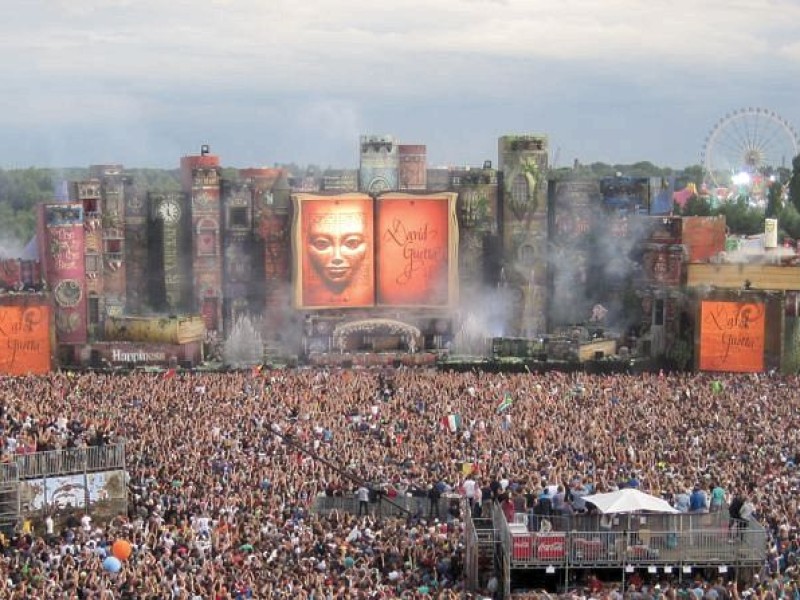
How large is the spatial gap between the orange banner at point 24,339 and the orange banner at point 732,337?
25.7 metres

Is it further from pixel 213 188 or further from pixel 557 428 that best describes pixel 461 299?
pixel 557 428

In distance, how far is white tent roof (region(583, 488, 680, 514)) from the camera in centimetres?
2122

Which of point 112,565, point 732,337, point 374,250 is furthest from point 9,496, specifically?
point 374,250

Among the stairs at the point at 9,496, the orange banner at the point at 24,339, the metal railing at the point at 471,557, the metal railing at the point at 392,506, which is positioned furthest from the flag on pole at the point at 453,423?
the orange banner at the point at 24,339

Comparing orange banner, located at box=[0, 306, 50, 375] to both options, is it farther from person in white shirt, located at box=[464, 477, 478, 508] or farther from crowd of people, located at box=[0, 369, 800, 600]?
person in white shirt, located at box=[464, 477, 478, 508]

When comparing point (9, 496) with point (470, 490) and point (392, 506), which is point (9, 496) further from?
point (470, 490)

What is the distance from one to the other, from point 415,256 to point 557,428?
2920cm

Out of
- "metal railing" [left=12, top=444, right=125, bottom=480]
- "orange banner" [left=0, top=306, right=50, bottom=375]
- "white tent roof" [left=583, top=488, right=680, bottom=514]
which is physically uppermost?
"white tent roof" [left=583, top=488, right=680, bottom=514]

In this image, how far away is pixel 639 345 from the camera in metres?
58.3

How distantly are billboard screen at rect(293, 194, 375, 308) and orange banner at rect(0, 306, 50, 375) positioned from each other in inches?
494

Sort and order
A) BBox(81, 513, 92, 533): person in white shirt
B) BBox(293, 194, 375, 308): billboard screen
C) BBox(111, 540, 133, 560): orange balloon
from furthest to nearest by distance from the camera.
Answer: BBox(293, 194, 375, 308): billboard screen, BBox(81, 513, 92, 533): person in white shirt, BBox(111, 540, 133, 560): orange balloon

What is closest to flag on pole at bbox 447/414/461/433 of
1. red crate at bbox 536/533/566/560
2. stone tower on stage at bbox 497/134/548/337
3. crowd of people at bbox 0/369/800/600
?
crowd of people at bbox 0/369/800/600

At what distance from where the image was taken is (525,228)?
64875 millimetres

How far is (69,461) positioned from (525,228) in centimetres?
4099
